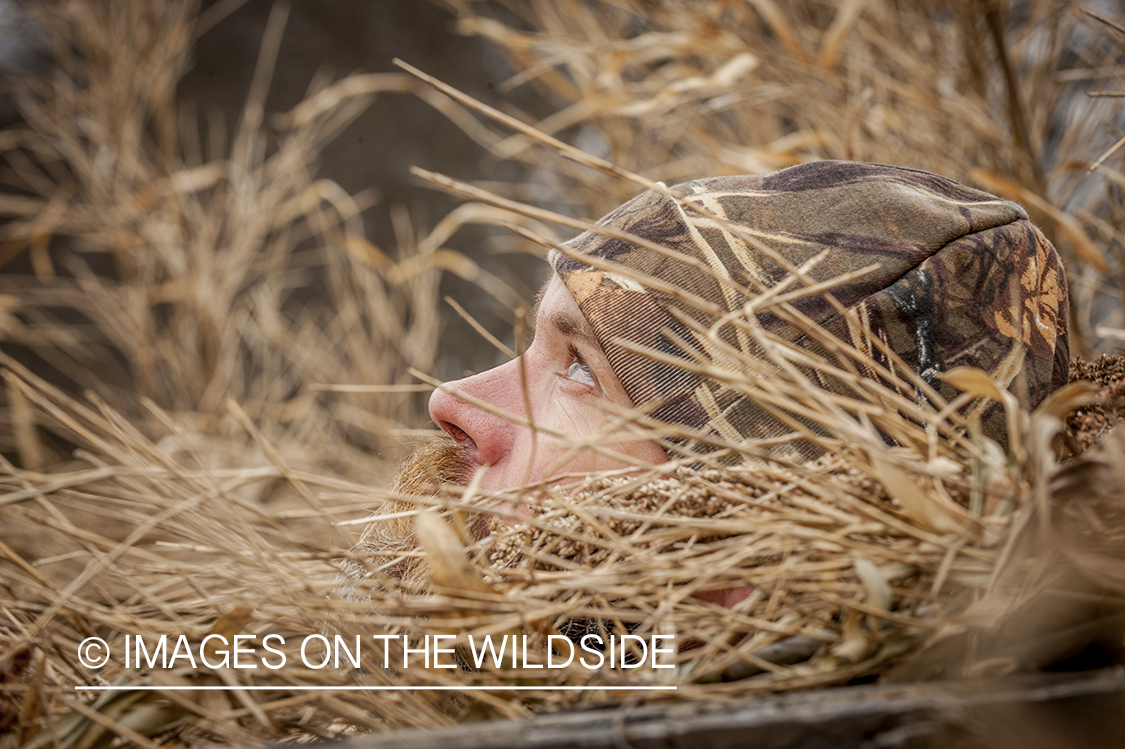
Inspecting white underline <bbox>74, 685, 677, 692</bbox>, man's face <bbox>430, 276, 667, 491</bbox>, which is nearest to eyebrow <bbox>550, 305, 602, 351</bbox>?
man's face <bbox>430, 276, 667, 491</bbox>

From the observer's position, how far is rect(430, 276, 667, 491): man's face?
504 millimetres

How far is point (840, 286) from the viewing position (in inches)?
18.6

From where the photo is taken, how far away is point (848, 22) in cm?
76

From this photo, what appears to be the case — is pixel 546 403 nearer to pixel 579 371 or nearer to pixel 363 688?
pixel 579 371

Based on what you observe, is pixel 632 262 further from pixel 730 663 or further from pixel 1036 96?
pixel 1036 96

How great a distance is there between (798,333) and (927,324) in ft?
0.27

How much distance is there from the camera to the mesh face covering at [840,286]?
1.53ft

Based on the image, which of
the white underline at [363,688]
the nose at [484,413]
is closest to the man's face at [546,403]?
the nose at [484,413]

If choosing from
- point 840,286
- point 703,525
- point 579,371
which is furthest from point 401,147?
point 703,525

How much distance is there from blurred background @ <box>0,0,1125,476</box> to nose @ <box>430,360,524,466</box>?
43 mm

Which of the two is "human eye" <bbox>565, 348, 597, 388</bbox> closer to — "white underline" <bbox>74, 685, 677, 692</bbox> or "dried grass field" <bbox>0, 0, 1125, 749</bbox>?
"dried grass field" <bbox>0, 0, 1125, 749</bbox>

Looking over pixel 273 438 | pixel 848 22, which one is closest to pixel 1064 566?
pixel 848 22

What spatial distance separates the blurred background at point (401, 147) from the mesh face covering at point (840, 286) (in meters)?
0.14

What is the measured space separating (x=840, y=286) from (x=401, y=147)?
226cm
